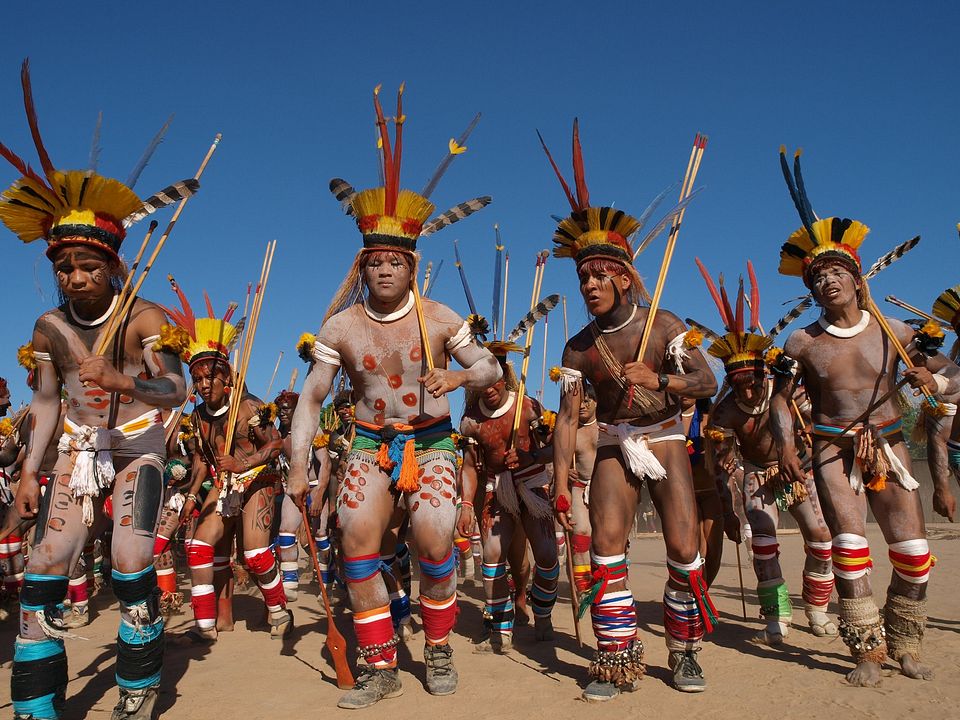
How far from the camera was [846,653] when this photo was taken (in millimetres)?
4984

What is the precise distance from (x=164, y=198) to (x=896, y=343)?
4.46 m

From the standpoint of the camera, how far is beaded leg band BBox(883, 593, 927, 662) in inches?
170

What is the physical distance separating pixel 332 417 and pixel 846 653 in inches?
268

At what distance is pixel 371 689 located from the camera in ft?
13.3

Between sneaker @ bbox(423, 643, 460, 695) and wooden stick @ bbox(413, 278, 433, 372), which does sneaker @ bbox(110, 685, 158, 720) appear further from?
wooden stick @ bbox(413, 278, 433, 372)

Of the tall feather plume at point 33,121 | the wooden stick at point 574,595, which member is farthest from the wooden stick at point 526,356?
the tall feather plume at point 33,121

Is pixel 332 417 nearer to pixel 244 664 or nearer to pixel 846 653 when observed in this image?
pixel 244 664

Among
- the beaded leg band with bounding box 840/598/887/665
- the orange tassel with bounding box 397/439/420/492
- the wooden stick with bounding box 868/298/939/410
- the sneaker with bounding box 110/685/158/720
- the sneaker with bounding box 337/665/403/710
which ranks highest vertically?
the wooden stick with bounding box 868/298/939/410

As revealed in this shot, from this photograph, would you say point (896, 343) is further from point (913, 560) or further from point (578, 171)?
point (578, 171)

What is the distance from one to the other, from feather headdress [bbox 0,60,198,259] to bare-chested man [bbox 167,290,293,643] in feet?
7.07

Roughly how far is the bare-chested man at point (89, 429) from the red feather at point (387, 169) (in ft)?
4.70

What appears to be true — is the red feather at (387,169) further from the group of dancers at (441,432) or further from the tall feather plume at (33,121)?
the tall feather plume at (33,121)

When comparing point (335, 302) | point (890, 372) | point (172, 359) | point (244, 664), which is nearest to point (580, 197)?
point (335, 302)

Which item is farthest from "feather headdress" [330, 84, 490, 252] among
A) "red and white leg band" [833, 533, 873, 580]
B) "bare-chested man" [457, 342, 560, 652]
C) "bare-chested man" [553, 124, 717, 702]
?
"red and white leg band" [833, 533, 873, 580]
